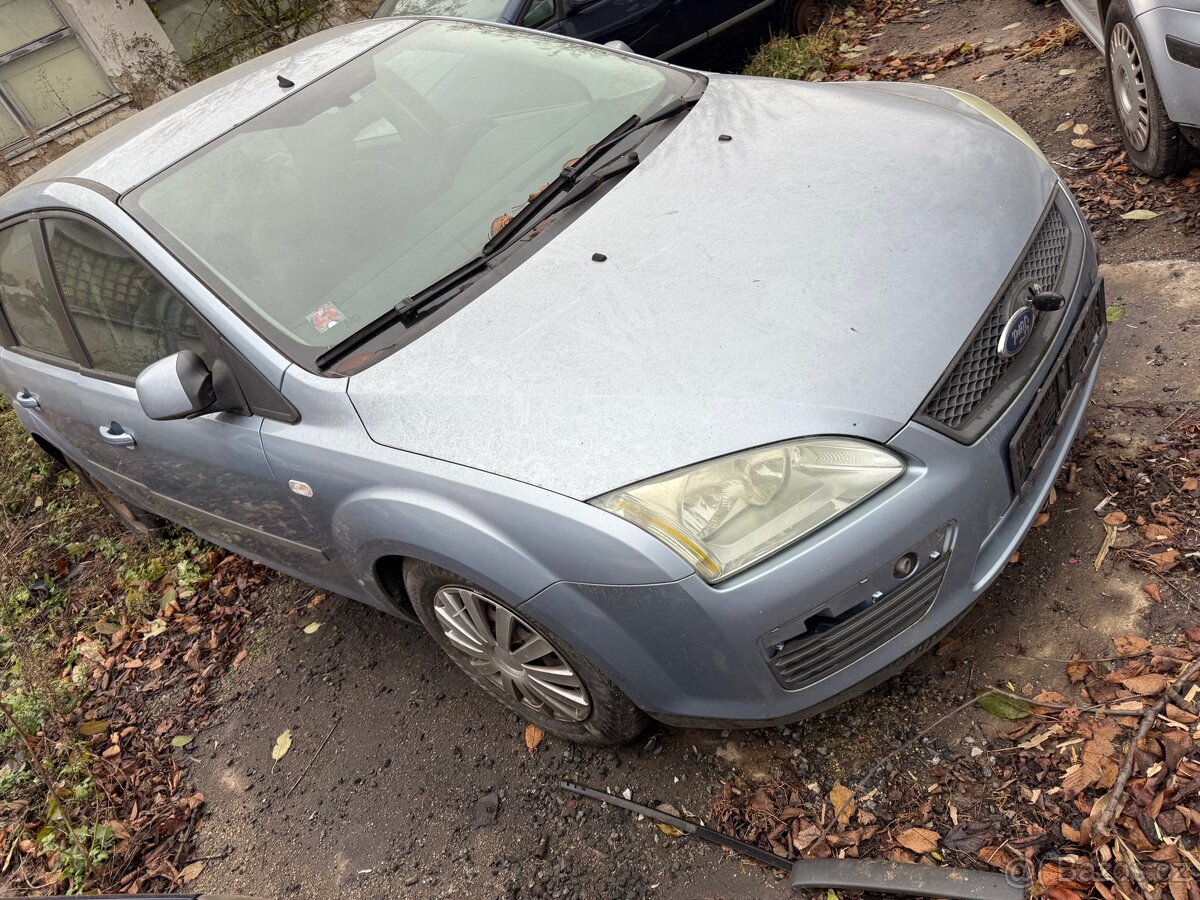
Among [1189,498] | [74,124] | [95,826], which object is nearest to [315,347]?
[95,826]

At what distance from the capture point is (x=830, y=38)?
21.1ft

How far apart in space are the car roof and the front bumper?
196cm

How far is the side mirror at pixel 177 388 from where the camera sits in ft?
8.34

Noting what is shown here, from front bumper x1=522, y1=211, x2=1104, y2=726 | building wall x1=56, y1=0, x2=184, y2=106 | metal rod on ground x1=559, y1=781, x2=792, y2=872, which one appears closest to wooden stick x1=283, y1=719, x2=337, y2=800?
metal rod on ground x1=559, y1=781, x2=792, y2=872

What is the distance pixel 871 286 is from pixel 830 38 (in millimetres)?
4997

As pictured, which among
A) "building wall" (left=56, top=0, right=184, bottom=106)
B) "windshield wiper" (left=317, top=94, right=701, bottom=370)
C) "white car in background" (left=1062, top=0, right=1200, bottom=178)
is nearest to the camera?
"windshield wiper" (left=317, top=94, right=701, bottom=370)

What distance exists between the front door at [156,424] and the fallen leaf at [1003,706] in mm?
1973

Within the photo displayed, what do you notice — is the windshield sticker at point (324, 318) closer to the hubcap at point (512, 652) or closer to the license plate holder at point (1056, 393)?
the hubcap at point (512, 652)

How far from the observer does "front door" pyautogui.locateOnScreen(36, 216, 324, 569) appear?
2758 mm

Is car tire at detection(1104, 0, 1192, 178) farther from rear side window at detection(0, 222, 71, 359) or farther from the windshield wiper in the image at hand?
rear side window at detection(0, 222, 71, 359)

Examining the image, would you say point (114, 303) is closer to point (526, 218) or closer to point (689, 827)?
point (526, 218)

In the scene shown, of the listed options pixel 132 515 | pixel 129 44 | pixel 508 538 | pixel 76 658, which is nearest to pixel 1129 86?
pixel 508 538

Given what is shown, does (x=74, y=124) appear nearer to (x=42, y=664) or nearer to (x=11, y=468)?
(x=11, y=468)

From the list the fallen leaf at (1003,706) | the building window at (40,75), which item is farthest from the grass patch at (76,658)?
the building window at (40,75)
